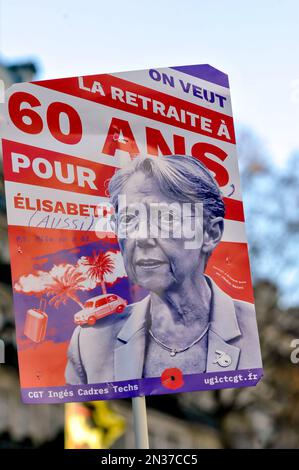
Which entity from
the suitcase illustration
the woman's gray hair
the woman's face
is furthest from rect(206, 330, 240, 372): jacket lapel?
the suitcase illustration

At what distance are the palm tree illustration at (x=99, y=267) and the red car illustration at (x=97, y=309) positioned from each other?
0.04 meters

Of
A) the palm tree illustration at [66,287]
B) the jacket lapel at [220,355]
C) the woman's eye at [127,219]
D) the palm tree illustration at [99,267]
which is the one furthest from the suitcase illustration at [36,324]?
the jacket lapel at [220,355]

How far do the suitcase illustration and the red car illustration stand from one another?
5.5 inches

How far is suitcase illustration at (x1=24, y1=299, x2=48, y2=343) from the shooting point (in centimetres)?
361

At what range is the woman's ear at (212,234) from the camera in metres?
3.76

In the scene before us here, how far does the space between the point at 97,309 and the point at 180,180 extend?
2.20ft

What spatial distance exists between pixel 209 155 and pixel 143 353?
93 cm

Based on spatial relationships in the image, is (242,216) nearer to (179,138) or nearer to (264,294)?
(179,138)

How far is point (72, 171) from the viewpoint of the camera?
3.72m

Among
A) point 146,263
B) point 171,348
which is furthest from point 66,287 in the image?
point 171,348

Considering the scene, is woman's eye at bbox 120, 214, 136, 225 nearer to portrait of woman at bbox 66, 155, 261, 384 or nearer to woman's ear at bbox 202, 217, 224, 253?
portrait of woman at bbox 66, 155, 261, 384

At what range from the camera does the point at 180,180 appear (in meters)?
3.75

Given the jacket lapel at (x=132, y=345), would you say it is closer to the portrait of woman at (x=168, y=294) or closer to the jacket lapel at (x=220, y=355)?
the portrait of woman at (x=168, y=294)

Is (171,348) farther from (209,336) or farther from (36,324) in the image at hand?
(36,324)
